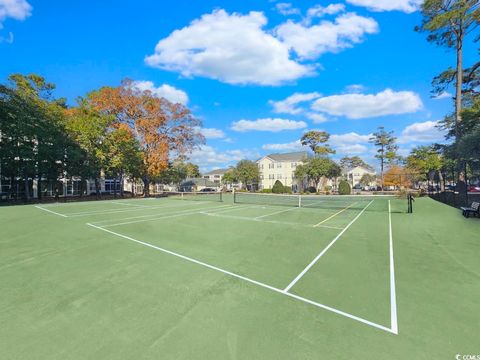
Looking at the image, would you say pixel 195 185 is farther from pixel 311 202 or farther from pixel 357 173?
pixel 311 202

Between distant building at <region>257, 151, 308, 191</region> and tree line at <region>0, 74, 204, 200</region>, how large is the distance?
32.5 meters

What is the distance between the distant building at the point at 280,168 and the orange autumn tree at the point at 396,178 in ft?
62.3

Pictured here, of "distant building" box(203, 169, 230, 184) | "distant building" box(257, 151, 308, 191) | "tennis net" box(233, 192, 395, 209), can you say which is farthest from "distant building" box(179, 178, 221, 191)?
"tennis net" box(233, 192, 395, 209)

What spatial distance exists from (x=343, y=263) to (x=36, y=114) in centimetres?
3530

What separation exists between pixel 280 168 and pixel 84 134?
157 feet

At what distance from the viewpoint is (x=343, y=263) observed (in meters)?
6.83

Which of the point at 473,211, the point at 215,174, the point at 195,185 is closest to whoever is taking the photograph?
the point at 473,211

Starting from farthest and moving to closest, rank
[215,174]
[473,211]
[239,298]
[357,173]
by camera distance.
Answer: [215,174]
[357,173]
[473,211]
[239,298]

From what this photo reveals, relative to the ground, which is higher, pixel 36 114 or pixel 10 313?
pixel 36 114

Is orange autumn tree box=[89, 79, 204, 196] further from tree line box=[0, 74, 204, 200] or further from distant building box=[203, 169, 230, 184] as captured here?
distant building box=[203, 169, 230, 184]

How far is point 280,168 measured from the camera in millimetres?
68562

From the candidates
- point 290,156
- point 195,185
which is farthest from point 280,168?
point 195,185

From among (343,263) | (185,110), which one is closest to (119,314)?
(343,263)

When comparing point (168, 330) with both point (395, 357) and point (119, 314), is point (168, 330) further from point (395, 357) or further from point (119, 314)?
point (395, 357)
